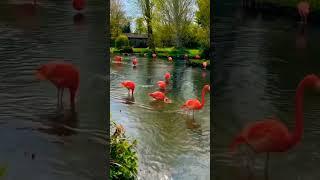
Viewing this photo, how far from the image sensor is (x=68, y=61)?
2.68 meters

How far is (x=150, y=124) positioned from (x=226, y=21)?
4065mm

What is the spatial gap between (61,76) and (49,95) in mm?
145

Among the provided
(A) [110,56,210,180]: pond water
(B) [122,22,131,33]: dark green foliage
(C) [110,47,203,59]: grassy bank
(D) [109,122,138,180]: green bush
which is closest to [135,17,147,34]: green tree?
(B) [122,22,131,33]: dark green foliage

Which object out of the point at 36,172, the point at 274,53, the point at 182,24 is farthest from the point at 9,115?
the point at 182,24

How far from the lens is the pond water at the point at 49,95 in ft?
8.63

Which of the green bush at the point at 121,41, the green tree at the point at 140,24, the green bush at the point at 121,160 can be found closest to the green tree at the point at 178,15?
the green tree at the point at 140,24

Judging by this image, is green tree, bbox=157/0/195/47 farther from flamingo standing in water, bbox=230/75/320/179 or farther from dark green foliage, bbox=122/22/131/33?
flamingo standing in water, bbox=230/75/320/179

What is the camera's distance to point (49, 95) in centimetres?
269

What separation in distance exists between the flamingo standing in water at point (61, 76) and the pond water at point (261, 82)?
0.90m

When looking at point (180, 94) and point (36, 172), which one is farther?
point (180, 94)

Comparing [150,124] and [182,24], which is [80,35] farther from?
[182,24]

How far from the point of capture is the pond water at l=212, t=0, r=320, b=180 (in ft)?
8.79

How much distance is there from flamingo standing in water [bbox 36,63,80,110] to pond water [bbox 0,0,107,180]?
32 millimetres

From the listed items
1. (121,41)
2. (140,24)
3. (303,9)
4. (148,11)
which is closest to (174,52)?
(148,11)
